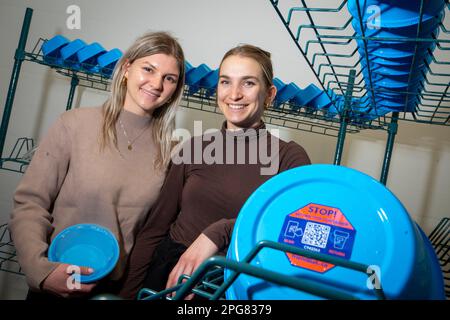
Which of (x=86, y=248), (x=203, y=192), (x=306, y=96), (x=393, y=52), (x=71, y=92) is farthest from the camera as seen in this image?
(x=71, y=92)

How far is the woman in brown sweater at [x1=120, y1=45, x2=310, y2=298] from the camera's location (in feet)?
3.08

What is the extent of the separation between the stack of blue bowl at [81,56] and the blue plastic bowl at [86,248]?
1018mm

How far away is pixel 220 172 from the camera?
0.99 metres

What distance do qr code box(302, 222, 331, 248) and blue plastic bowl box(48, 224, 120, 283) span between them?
16.4 inches

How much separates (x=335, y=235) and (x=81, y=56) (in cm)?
150

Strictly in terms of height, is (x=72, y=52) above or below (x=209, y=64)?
below

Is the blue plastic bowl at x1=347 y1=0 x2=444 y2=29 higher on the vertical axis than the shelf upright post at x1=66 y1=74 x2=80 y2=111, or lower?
higher

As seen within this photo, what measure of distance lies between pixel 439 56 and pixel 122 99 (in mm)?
1699

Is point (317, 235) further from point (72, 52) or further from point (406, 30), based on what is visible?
point (72, 52)

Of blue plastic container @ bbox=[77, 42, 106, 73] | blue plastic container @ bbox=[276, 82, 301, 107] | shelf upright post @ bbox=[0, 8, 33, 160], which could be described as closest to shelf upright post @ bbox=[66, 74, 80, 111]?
shelf upright post @ bbox=[0, 8, 33, 160]

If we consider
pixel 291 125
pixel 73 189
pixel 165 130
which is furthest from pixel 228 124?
pixel 291 125

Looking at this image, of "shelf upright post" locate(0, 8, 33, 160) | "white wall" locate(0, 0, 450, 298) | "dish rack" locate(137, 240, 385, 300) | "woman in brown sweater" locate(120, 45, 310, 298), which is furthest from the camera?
"white wall" locate(0, 0, 450, 298)

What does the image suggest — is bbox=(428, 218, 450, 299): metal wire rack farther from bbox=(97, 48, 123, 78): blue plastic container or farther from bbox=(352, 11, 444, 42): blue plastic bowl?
bbox=(97, 48, 123, 78): blue plastic container

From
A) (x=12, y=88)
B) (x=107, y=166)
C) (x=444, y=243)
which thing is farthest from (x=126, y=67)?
(x=444, y=243)
